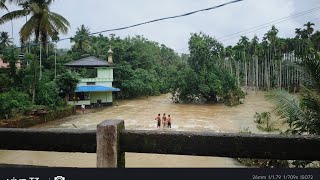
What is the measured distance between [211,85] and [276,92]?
103 feet

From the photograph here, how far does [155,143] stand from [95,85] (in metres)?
33.3

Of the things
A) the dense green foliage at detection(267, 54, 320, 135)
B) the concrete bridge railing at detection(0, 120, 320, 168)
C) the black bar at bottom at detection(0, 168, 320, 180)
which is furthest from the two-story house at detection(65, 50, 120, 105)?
the black bar at bottom at detection(0, 168, 320, 180)

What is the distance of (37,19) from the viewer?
24938 millimetres

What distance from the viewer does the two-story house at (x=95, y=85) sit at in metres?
32.8

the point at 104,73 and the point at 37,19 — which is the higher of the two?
the point at 37,19

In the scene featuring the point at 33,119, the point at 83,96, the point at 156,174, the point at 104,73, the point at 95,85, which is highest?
the point at 104,73

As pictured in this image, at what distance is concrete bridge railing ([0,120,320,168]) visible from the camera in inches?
84.6

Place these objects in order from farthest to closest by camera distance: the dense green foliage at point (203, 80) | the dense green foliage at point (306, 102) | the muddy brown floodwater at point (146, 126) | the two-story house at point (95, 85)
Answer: the dense green foliage at point (203, 80)
the two-story house at point (95, 85)
the muddy brown floodwater at point (146, 126)
the dense green foliage at point (306, 102)

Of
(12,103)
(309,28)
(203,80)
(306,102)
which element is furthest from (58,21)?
(309,28)

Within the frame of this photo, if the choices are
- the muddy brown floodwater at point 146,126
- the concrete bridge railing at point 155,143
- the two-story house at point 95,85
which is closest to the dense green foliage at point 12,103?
the muddy brown floodwater at point 146,126

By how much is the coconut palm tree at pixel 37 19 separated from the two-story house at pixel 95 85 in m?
7.56

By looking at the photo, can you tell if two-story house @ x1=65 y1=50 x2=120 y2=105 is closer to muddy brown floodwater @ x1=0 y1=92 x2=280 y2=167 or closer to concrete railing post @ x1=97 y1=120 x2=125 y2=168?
muddy brown floodwater @ x1=0 y1=92 x2=280 y2=167

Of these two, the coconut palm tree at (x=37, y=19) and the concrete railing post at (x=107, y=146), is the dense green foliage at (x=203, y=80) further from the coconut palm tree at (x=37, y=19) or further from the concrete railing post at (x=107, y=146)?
the concrete railing post at (x=107, y=146)

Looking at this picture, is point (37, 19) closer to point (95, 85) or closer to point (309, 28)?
point (95, 85)
